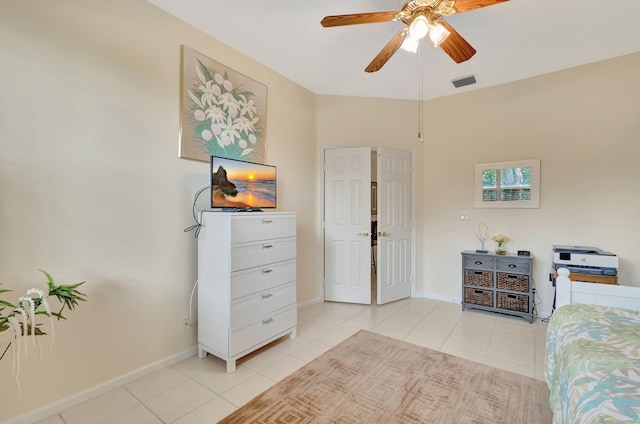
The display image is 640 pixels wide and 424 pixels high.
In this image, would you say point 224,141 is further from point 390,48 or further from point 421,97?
point 421,97

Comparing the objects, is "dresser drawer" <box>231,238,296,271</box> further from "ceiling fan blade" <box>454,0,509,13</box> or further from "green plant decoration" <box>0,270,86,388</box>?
"ceiling fan blade" <box>454,0,509,13</box>

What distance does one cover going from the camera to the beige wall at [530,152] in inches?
114

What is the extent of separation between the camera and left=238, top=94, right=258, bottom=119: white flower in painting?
9.25 ft

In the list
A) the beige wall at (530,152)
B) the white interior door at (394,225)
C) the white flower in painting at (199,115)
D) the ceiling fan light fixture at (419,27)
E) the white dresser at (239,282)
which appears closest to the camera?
the ceiling fan light fixture at (419,27)

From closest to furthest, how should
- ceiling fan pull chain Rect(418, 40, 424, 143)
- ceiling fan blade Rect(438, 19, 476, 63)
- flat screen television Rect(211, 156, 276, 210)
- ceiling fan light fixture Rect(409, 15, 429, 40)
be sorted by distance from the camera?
1. ceiling fan light fixture Rect(409, 15, 429, 40)
2. ceiling fan blade Rect(438, 19, 476, 63)
3. flat screen television Rect(211, 156, 276, 210)
4. ceiling fan pull chain Rect(418, 40, 424, 143)

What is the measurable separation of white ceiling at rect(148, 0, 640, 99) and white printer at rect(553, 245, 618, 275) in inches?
80.0

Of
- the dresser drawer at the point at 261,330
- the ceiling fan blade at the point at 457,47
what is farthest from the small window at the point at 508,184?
the dresser drawer at the point at 261,330

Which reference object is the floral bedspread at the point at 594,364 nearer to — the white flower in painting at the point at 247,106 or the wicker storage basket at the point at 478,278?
the wicker storage basket at the point at 478,278

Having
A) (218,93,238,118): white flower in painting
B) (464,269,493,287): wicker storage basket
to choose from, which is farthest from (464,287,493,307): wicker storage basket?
(218,93,238,118): white flower in painting

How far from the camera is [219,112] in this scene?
2.62 m

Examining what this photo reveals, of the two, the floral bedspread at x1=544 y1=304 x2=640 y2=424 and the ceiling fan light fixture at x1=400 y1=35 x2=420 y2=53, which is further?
the ceiling fan light fixture at x1=400 y1=35 x2=420 y2=53

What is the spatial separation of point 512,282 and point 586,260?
712 millimetres

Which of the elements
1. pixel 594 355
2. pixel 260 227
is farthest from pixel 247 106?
pixel 594 355

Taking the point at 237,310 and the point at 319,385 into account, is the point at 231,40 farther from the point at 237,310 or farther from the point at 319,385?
the point at 319,385
